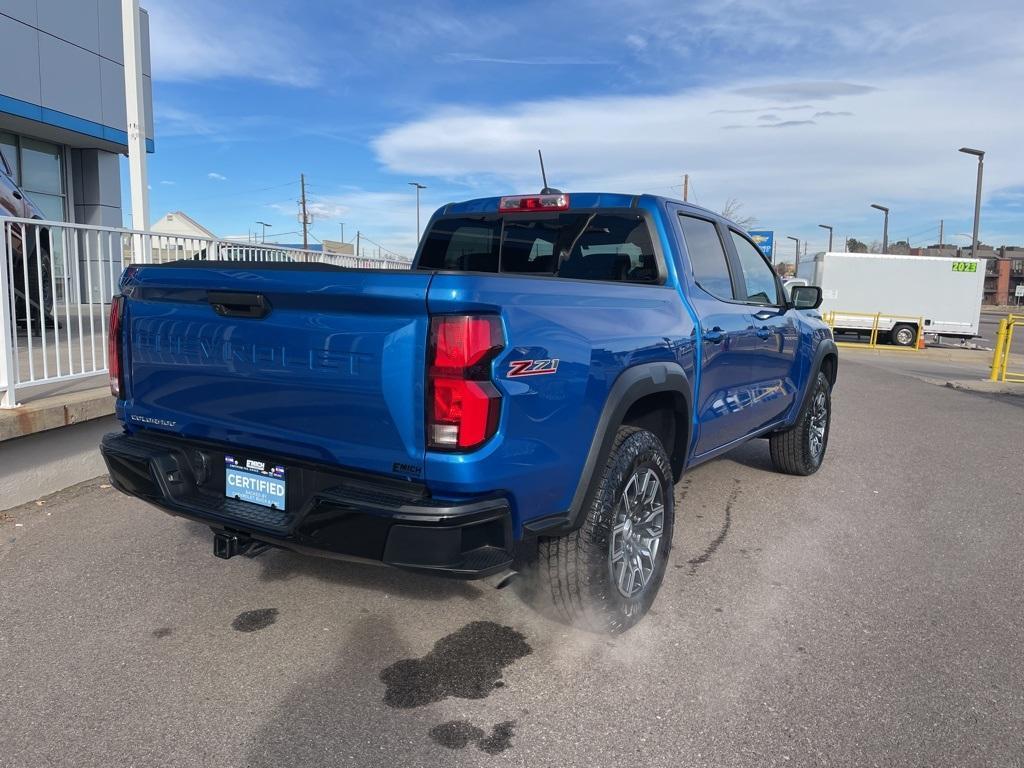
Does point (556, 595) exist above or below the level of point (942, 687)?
above

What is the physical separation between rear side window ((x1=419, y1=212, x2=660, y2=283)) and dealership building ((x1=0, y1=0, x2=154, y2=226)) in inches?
495

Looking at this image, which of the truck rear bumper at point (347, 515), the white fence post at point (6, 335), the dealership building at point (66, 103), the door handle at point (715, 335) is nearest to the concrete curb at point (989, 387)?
the door handle at point (715, 335)

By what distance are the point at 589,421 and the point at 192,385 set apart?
157 centimetres

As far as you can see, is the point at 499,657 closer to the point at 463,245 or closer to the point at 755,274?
the point at 463,245

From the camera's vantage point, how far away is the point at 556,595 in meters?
3.05

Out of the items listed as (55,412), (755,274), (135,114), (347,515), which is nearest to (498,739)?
(347,515)

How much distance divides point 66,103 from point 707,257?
49.6 feet

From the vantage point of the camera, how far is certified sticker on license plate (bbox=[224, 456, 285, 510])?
9.16 ft

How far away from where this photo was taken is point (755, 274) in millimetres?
5070

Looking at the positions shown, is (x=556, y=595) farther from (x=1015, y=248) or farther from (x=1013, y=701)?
(x=1015, y=248)

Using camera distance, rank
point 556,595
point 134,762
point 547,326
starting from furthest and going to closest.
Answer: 1. point 556,595
2. point 547,326
3. point 134,762

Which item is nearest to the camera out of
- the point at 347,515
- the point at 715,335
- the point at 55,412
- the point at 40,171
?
the point at 347,515

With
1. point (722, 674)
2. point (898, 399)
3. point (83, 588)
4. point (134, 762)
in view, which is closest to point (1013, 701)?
point (722, 674)

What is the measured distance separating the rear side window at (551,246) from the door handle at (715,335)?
42 cm
